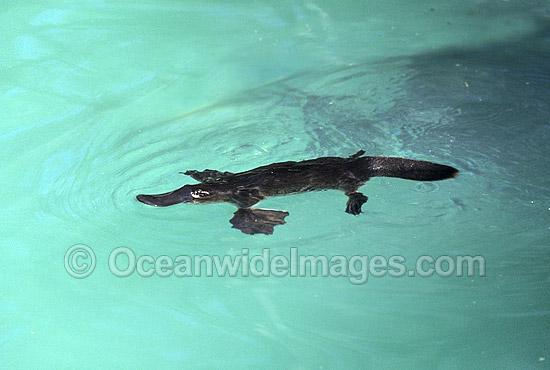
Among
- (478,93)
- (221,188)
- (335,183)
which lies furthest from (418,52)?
(221,188)

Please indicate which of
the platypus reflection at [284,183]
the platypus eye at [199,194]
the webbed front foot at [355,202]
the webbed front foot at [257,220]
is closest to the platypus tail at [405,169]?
the platypus reflection at [284,183]

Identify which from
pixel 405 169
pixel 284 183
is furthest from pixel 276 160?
pixel 405 169

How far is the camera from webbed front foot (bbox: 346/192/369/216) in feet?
11.5

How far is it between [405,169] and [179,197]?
140 cm

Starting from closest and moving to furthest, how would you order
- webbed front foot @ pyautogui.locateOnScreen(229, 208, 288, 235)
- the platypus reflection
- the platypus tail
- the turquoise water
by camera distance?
the turquoise water < webbed front foot @ pyautogui.locateOnScreen(229, 208, 288, 235) < the platypus reflection < the platypus tail

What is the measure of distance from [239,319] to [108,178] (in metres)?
1.59

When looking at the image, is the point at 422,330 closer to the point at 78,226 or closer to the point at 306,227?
the point at 306,227

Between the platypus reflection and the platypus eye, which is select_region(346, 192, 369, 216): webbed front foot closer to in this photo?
the platypus reflection

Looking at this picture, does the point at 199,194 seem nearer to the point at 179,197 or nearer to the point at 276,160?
the point at 179,197

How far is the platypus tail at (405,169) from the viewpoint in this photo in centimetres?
366

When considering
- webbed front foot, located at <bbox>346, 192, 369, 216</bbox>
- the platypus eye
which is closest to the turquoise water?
webbed front foot, located at <bbox>346, 192, 369, 216</bbox>

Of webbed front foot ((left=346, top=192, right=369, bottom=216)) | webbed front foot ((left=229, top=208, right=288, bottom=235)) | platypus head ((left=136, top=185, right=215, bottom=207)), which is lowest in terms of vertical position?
webbed front foot ((left=229, top=208, right=288, bottom=235))

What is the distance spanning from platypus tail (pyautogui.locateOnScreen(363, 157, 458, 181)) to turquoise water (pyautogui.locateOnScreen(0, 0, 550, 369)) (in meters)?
0.09

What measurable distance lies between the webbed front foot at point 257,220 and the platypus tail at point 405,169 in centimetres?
66
